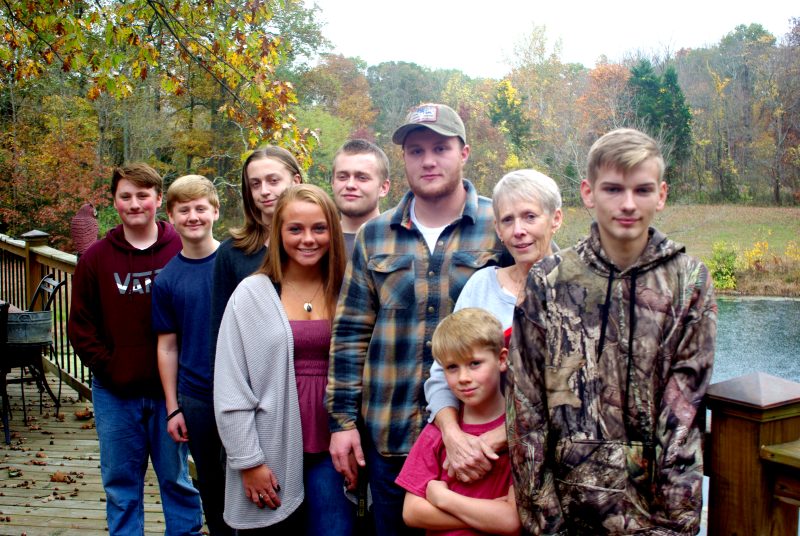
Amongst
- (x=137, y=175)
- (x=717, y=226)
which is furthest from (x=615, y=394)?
(x=717, y=226)

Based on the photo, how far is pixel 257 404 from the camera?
217 centimetres

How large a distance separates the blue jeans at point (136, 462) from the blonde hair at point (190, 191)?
0.80 meters

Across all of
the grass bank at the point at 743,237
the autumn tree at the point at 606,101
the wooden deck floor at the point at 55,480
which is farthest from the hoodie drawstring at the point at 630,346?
the autumn tree at the point at 606,101

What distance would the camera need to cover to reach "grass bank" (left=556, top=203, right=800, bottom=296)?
78.9ft

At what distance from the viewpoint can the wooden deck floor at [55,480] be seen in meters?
3.62

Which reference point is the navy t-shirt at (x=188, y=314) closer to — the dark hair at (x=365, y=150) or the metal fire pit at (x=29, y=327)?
the dark hair at (x=365, y=150)

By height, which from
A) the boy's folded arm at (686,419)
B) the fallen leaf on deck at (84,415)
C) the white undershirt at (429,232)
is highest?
the white undershirt at (429,232)

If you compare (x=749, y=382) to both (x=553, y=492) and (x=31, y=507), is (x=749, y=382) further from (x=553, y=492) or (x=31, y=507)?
(x=31, y=507)

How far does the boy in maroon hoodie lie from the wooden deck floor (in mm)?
674

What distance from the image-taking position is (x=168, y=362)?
109 inches

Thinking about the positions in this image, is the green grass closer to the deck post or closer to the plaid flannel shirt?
the plaid flannel shirt

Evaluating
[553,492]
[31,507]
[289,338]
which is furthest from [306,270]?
[31,507]

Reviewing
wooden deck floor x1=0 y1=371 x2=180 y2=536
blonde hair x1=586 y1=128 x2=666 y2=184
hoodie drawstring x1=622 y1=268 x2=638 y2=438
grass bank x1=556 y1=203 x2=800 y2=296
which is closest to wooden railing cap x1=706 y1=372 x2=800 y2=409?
hoodie drawstring x1=622 y1=268 x2=638 y2=438

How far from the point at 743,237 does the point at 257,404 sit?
101 feet
